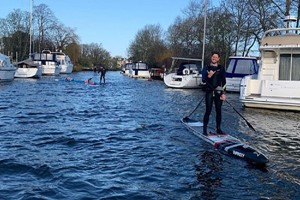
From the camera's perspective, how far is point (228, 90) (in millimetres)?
30891

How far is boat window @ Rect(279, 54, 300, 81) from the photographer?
18.2m

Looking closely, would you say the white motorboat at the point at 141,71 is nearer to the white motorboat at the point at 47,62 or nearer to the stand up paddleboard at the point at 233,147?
the white motorboat at the point at 47,62

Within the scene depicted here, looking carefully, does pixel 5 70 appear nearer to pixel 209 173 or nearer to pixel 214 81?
pixel 214 81

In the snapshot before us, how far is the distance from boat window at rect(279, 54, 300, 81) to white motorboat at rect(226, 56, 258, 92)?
1138cm

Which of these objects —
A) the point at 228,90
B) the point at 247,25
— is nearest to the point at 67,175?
the point at 228,90

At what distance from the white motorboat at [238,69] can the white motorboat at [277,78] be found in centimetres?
1092

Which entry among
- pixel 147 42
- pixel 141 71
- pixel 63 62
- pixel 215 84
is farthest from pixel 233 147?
pixel 147 42

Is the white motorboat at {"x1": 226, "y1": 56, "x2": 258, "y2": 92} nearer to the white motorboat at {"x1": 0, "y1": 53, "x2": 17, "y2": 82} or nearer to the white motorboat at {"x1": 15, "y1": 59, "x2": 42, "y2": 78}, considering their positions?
the white motorboat at {"x1": 0, "y1": 53, "x2": 17, "y2": 82}

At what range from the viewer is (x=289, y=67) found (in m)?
18.4

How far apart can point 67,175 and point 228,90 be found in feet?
83.1

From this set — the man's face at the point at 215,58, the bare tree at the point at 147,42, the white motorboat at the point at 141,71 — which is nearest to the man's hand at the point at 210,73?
the man's face at the point at 215,58

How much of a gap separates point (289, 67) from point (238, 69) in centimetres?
1183

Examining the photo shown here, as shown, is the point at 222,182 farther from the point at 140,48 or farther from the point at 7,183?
the point at 140,48

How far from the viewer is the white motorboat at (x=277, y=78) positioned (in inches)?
677
